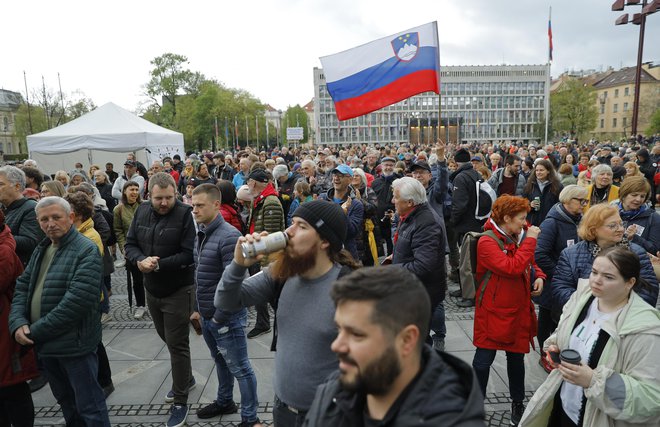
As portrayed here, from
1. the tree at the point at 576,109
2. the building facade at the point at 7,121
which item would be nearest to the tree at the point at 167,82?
the building facade at the point at 7,121

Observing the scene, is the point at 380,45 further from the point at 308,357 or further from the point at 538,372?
the point at 308,357

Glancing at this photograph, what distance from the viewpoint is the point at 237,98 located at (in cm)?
5762

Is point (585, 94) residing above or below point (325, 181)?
above

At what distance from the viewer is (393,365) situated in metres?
1.28

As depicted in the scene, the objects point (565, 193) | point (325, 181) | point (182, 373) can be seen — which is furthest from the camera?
point (325, 181)

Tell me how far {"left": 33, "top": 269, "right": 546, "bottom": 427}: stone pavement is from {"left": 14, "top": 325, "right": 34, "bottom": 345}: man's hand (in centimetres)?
Answer: 117

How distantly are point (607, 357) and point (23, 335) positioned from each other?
360 centimetres

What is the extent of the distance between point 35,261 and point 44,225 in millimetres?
337

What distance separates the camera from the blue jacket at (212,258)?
344cm

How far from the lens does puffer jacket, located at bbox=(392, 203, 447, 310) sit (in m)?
3.57

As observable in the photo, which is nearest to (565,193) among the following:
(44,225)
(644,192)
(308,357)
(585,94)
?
(644,192)

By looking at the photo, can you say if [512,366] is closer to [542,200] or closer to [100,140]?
[542,200]

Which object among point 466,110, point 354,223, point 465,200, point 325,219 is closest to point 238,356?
point 325,219

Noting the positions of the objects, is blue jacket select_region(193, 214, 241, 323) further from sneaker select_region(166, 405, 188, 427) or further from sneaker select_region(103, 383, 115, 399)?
sneaker select_region(103, 383, 115, 399)
